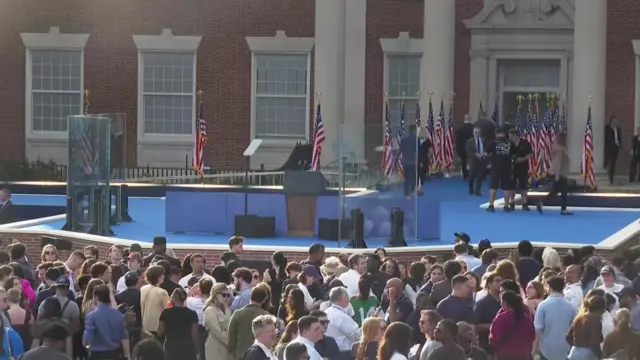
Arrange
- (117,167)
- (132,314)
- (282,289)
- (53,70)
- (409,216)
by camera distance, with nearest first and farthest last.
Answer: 1. (132,314)
2. (282,289)
3. (409,216)
4. (117,167)
5. (53,70)

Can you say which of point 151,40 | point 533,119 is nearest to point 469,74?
point 533,119

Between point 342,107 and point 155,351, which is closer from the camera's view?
point 155,351

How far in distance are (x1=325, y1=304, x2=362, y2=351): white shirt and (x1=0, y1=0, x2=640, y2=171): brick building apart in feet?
81.2

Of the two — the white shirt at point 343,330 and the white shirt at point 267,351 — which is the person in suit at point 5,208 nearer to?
the white shirt at point 343,330

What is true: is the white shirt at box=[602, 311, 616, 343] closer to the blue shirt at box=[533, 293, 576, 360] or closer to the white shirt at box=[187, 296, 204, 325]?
the blue shirt at box=[533, 293, 576, 360]

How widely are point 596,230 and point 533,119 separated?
9.30m

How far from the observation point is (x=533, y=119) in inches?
1503

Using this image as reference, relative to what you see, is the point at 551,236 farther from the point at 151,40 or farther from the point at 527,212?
the point at 151,40

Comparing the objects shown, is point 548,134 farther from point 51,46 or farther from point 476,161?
point 51,46

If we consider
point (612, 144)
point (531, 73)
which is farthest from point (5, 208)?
point (531, 73)

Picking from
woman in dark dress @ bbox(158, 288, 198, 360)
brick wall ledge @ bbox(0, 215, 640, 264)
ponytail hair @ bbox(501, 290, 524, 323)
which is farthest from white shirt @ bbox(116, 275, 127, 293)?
brick wall ledge @ bbox(0, 215, 640, 264)

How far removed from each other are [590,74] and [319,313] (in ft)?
81.3

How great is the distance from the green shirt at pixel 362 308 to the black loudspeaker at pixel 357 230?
33.9ft

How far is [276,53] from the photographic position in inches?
1721
